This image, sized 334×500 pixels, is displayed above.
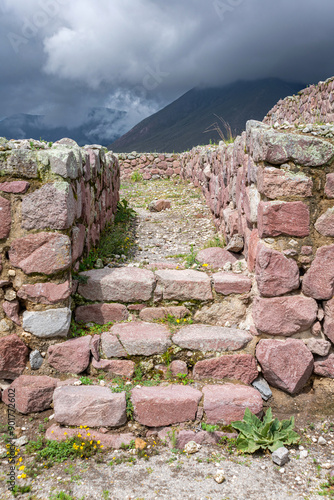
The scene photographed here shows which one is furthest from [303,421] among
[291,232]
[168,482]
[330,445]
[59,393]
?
[59,393]

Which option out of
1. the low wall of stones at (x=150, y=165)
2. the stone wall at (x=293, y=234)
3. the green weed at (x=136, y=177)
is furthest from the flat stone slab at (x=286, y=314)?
the low wall of stones at (x=150, y=165)

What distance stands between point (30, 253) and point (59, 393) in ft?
3.43

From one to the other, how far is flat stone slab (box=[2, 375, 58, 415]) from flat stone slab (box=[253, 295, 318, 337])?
5.53 ft

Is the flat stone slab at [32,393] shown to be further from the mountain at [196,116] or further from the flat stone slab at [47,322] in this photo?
the mountain at [196,116]

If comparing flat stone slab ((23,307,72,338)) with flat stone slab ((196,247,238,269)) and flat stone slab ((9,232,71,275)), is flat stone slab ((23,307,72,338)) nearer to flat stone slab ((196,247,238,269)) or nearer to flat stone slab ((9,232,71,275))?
flat stone slab ((9,232,71,275))

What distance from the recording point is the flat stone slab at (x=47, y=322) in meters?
2.75

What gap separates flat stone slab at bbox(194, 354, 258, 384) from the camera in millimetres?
2826

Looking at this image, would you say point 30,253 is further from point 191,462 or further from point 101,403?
point 191,462

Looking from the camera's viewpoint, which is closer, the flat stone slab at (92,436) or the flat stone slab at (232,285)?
the flat stone slab at (92,436)

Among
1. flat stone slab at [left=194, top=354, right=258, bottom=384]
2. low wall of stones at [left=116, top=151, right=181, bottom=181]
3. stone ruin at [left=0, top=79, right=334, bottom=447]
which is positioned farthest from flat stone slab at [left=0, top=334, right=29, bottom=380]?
low wall of stones at [left=116, top=151, right=181, bottom=181]

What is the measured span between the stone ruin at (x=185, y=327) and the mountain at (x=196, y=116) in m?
33.0

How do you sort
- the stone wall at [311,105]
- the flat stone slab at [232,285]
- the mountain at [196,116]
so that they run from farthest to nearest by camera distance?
1. the mountain at [196,116]
2. the stone wall at [311,105]
3. the flat stone slab at [232,285]

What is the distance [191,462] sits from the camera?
2.36m

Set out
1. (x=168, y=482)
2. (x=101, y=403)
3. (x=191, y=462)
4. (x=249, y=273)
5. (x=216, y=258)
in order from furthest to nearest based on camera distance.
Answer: (x=216, y=258) → (x=249, y=273) → (x=101, y=403) → (x=191, y=462) → (x=168, y=482)
